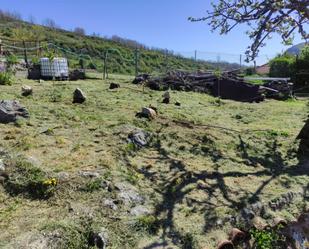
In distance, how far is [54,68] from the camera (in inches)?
473

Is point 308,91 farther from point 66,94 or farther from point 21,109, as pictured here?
point 21,109

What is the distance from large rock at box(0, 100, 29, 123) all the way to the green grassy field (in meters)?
0.13

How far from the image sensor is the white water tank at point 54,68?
39.2ft

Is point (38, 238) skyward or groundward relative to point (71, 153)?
groundward

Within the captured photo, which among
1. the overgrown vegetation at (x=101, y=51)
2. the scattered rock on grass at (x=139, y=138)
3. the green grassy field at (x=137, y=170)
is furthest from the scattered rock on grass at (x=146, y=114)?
the overgrown vegetation at (x=101, y=51)

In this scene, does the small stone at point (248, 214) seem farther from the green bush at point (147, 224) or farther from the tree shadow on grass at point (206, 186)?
the green bush at point (147, 224)

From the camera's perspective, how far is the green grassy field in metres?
3.92

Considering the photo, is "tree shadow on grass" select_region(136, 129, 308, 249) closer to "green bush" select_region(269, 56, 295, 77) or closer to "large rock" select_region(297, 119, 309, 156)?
"large rock" select_region(297, 119, 309, 156)

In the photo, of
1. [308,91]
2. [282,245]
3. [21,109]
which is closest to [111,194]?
[282,245]

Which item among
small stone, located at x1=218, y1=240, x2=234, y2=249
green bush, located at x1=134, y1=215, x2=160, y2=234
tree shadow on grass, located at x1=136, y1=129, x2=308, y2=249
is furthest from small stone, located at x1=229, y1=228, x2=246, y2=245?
green bush, located at x1=134, y1=215, x2=160, y2=234

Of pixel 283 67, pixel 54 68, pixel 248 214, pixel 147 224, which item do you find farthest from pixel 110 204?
pixel 283 67

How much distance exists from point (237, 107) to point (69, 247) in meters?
7.57

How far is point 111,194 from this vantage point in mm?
4398

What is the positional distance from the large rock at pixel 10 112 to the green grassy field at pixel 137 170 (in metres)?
0.13
